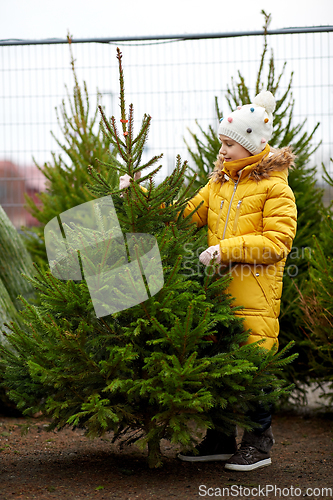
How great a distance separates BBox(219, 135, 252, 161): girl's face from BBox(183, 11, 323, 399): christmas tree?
5.28 ft

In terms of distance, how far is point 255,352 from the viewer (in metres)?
2.53

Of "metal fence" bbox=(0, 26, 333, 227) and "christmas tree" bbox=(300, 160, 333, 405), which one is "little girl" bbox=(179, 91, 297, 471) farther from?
"metal fence" bbox=(0, 26, 333, 227)

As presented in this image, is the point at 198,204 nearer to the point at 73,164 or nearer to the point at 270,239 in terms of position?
the point at 270,239

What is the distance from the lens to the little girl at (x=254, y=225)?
263 centimetres

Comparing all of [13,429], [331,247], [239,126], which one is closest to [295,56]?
[331,247]

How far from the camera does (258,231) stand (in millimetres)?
2762

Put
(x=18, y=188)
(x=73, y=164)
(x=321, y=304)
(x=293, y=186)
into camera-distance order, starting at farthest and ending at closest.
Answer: (x=18, y=188) → (x=73, y=164) → (x=293, y=186) → (x=321, y=304)

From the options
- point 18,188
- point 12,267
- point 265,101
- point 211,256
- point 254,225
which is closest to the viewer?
point 211,256

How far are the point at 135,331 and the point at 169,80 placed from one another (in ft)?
14.3

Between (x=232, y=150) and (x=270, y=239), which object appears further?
(x=232, y=150)

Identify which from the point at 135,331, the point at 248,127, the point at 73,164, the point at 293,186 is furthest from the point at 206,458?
the point at 73,164

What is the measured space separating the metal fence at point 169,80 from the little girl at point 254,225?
2791 millimetres

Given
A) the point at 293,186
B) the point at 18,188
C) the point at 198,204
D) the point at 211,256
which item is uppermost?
the point at 18,188

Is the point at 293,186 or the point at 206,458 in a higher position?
the point at 293,186
